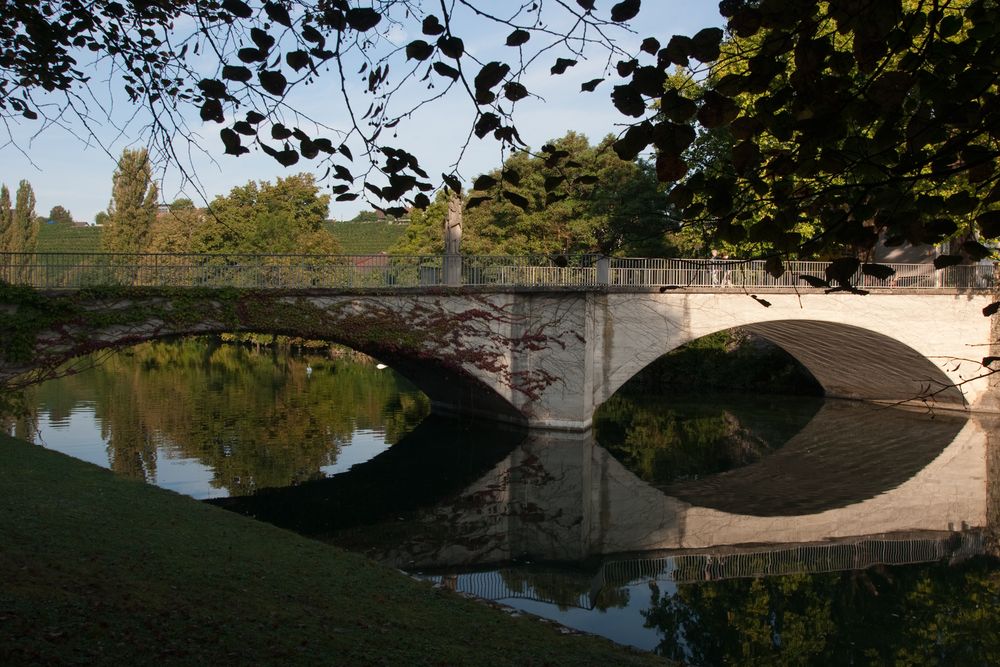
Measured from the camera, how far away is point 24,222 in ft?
131

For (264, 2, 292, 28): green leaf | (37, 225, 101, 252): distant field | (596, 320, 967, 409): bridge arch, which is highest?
(37, 225, 101, 252): distant field

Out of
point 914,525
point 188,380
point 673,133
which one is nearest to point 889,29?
point 673,133

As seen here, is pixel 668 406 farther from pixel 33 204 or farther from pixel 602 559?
pixel 33 204

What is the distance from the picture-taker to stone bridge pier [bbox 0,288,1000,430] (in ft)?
57.4

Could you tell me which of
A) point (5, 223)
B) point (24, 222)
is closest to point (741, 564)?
point (5, 223)

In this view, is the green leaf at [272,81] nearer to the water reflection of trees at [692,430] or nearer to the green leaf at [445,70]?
the green leaf at [445,70]

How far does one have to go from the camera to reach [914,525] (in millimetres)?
14562

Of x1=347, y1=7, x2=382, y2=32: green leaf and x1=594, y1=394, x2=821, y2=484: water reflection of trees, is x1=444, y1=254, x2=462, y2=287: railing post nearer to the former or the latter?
x1=594, y1=394, x2=821, y2=484: water reflection of trees

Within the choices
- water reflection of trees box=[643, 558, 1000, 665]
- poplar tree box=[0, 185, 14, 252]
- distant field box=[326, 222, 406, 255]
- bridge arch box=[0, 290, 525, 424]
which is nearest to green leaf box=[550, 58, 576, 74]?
water reflection of trees box=[643, 558, 1000, 665]

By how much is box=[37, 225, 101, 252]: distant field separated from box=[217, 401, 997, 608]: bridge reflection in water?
54250 mm

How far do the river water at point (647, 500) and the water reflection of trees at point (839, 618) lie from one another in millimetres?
33

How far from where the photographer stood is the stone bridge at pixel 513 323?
1725 centimetres

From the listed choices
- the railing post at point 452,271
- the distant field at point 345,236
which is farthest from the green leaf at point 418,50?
the distant field at point 345,236

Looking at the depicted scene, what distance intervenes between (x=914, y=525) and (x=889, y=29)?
12671 mm
